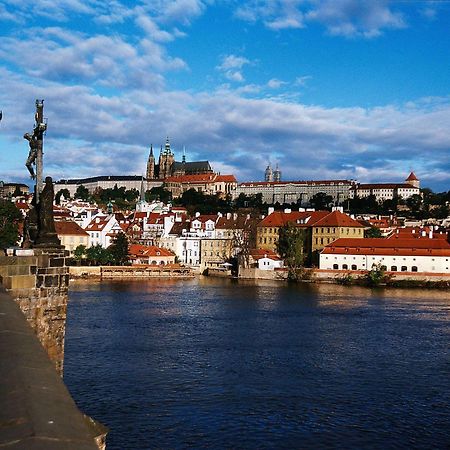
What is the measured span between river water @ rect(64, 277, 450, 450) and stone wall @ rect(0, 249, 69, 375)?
14.9 feet

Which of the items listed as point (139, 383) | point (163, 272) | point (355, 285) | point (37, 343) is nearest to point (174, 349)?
point (139, 383)

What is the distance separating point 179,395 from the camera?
15.7 metres

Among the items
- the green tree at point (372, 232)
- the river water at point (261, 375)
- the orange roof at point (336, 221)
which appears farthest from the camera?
the green tree at point (372, 232)

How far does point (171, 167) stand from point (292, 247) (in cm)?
10753

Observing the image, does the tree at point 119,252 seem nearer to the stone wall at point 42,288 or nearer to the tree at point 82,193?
the stone wall at point 42,288

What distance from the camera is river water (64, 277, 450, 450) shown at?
1321 cm

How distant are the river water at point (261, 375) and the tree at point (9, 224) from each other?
425 inches

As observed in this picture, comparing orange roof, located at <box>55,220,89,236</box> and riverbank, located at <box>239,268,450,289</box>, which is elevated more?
orange roof, located at <box>55,220,89,236</box>

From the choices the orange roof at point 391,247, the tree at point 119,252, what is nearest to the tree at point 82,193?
the tree at point 119,252

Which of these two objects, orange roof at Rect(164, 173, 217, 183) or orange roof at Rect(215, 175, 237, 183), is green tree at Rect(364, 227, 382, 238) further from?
orange roof at Rect(164, 173, 217, 183)

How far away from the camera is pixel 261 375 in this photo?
59.9ft

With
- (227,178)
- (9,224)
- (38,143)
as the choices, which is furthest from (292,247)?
(227,178)

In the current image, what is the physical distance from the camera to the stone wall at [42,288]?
7.54 meters

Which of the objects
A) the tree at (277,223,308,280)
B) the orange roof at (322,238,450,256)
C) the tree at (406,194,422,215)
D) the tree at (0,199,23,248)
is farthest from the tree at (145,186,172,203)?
the tree at (0,199,23,248)
